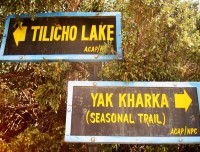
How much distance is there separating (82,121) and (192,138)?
1.09 metres

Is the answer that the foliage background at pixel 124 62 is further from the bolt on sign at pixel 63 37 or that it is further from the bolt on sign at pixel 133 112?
the bolt on sign at pixel 133 112

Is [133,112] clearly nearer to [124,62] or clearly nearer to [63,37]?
[124,62]

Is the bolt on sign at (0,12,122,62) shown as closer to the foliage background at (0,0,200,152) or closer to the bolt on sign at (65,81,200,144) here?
the foliage background at (0,0,200,152)

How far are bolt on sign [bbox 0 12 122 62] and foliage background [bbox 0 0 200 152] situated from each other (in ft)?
0.54

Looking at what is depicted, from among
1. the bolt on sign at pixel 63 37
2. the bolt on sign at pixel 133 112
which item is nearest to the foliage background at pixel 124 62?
the bolt on sign at pixel 63 37

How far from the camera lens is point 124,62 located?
319 cm

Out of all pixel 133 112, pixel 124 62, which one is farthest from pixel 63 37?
pixel 133 112

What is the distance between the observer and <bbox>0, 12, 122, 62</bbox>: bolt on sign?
9.22 ft

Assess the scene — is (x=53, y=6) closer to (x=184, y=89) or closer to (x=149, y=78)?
(x=149, y=78)

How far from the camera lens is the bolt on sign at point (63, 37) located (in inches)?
111

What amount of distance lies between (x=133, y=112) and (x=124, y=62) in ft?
2.83

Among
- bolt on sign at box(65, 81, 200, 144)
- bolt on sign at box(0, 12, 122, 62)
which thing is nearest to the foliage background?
bolt on sign at box(0, 12, 122, 62)

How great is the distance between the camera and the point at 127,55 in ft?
10.6

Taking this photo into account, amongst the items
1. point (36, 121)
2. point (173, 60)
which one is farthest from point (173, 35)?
point (36, 121)
